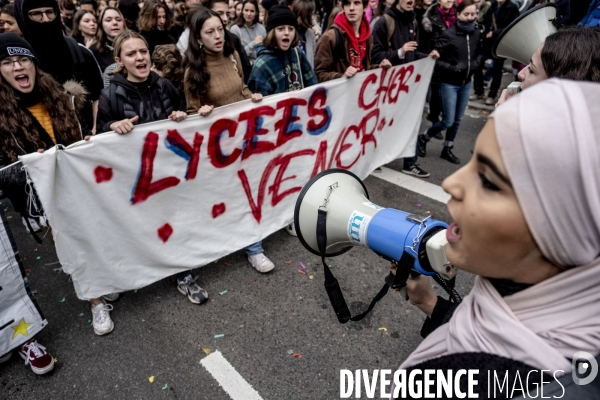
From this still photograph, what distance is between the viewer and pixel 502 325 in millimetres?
737

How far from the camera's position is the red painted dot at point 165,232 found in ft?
9.04

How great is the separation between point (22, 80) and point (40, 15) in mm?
1142

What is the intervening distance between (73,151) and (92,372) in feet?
4.25

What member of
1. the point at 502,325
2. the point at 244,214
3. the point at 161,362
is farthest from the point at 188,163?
the point at 502,325

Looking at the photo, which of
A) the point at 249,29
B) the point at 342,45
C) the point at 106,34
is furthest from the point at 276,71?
the point at 249,29

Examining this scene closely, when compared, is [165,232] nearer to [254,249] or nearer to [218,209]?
[218,209]

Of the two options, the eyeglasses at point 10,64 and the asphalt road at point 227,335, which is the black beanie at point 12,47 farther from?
the asphalt road at point 227,335

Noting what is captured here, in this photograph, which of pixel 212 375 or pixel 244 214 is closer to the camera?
pixel 212 375

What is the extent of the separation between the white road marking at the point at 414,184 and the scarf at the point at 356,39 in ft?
4.24

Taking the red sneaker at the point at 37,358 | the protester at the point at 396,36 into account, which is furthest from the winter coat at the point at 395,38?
the red sneaker at the point at 37,358

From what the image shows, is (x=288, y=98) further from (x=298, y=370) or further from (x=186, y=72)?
(x=298, y=370)

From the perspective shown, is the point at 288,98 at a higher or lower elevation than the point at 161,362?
higher

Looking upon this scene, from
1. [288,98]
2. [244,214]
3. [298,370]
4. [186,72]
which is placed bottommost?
[298,370]

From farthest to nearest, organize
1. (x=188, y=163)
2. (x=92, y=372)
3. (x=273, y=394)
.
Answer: (x=188, y=163) → (x=92, y=372) → (x=273, y=394)
